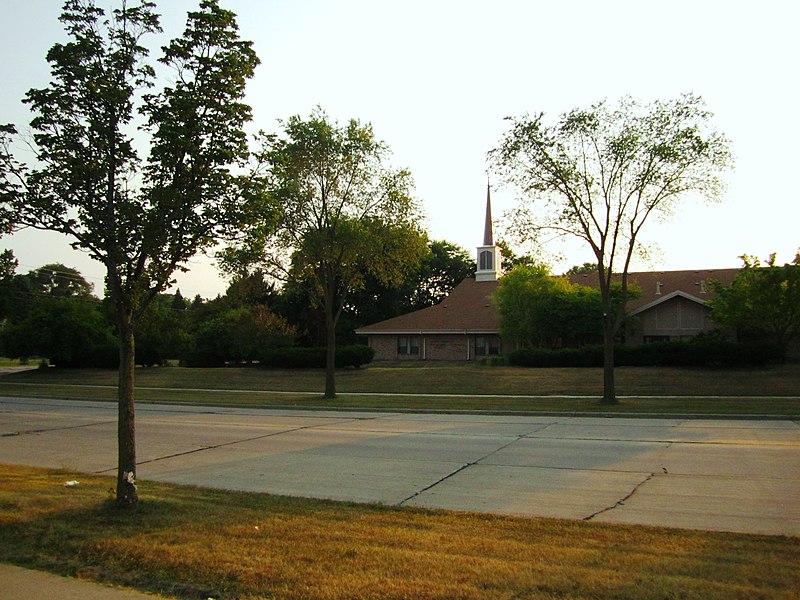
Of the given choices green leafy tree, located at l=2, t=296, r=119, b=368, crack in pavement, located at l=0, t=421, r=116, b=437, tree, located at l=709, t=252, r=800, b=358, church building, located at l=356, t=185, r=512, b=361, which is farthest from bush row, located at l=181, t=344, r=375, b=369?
crack in pavement, located at l=0, t=421, r=116, b=437

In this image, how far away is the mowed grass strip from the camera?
5.13 metres

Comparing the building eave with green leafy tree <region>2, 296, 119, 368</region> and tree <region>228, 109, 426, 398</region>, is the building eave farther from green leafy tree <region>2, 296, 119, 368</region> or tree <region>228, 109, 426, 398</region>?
green leafy tree <region>2, 296, 119, 368</region>

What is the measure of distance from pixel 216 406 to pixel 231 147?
20370mm

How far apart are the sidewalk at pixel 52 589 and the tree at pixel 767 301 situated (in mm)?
32559

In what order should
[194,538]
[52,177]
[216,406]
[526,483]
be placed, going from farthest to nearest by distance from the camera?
[216,406]
[526,483]
[52,177]
[194,538]

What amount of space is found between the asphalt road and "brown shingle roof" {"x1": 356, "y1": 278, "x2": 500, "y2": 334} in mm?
26177

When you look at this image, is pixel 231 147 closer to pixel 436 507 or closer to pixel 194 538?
pixel 194 538

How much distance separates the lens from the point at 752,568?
217 inches

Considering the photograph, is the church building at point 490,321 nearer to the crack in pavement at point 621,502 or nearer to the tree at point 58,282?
the crack in pavement at point 621,502

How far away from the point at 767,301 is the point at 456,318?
21.0 metres

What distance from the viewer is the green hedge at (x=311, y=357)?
1603 inches

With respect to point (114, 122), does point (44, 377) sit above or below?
below

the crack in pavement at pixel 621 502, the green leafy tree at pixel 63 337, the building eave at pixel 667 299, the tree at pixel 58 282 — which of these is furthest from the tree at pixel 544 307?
the tree at pixel 58 282

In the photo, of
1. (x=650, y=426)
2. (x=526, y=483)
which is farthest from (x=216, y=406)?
A: (x=526, y=483)
